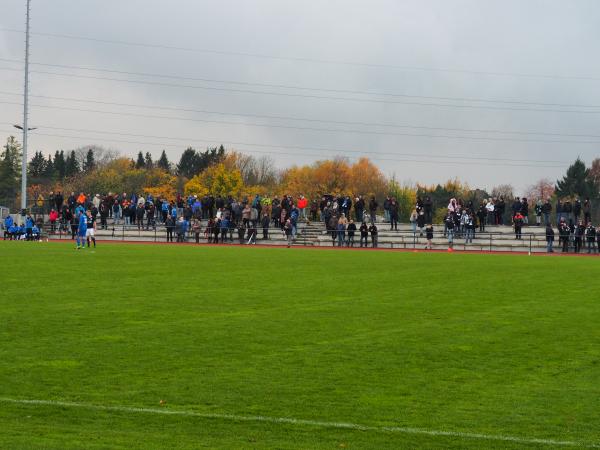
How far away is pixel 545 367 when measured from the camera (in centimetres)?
1208

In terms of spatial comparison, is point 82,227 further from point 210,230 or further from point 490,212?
point 490,212


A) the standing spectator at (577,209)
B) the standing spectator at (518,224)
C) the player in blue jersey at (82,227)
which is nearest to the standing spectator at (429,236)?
the standing spectator at (518,224)

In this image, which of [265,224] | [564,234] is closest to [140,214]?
[265,224]

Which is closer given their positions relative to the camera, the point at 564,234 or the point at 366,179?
the point at 564,234

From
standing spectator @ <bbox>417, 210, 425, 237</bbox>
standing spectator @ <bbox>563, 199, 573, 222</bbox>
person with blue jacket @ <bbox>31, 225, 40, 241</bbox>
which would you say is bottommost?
person with blue jacket @ <bbox>31, 225, 40, 241</bbox>

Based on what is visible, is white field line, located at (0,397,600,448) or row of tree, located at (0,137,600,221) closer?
white field line, located at (0,397,600,448)

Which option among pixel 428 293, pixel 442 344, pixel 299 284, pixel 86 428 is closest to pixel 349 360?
pixel 442 344

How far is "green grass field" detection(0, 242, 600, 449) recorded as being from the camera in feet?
28.3

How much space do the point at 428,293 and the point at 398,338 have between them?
7.95 metres

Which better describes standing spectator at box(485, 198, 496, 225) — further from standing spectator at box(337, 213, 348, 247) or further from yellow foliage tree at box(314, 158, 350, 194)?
yellow foliage tree at box(314, 158, 350, 194)

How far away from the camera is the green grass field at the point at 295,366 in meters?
8.62

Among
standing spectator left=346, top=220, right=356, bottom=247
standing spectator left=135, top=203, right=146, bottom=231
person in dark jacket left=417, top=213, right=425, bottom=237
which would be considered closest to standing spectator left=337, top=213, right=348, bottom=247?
standing spectator left=346, top=220, right=356, bottom=247

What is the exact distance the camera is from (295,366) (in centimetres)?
1187

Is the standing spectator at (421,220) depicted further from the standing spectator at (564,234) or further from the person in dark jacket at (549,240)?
the standing spectator at (564,234)
